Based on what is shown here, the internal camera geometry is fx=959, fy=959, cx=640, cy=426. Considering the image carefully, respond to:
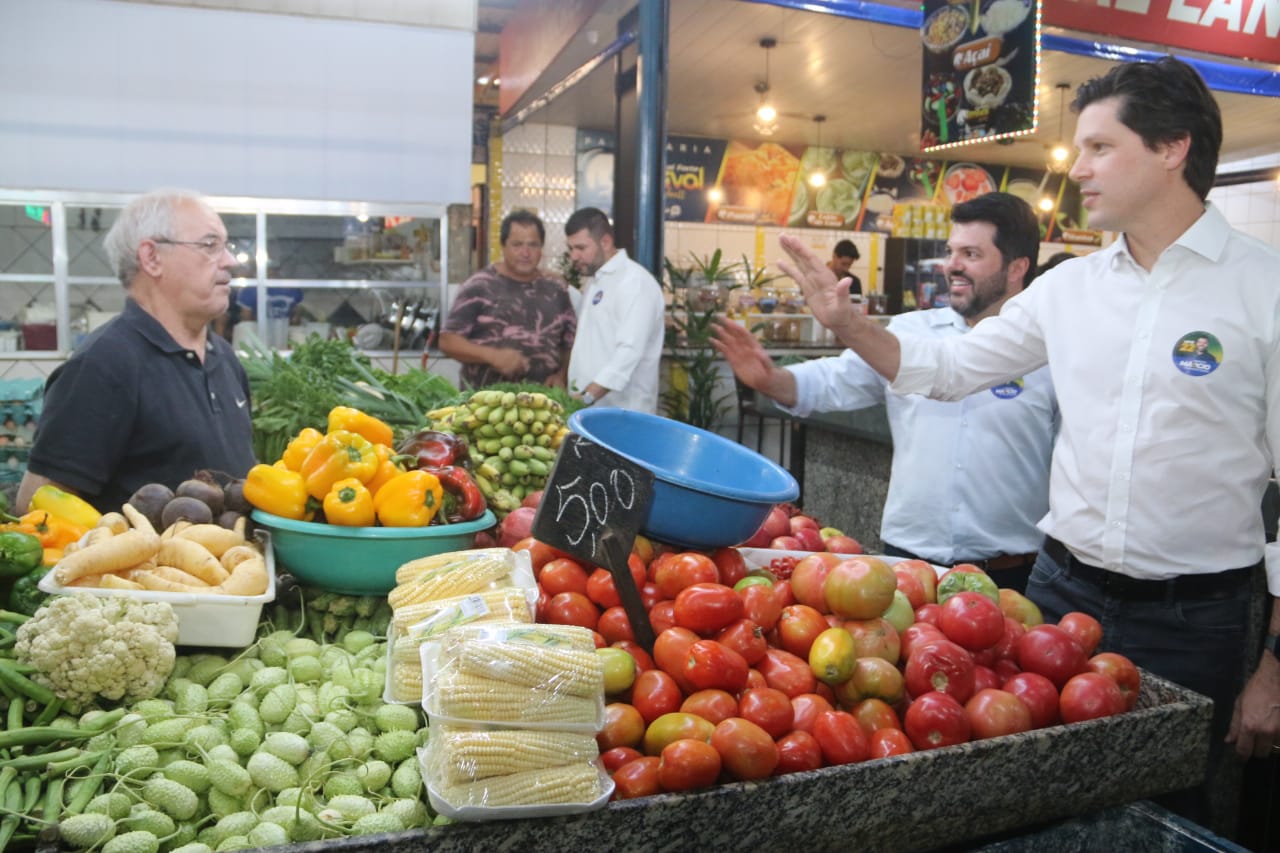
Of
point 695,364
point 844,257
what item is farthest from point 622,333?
point 844,257

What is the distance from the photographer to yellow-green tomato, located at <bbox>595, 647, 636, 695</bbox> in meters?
1.56

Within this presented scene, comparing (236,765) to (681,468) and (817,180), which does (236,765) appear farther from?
(817,180)

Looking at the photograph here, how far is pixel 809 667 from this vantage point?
1.62 m

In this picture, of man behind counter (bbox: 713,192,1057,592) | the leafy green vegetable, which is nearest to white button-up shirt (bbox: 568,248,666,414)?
the leafy green vegetable

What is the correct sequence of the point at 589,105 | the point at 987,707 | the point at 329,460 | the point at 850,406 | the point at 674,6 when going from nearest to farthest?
the point at 987,707, the point at 329,460, the point at 850,406, the point at 674,6, the point at 589,105

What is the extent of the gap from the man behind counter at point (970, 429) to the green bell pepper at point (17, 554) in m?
1.86

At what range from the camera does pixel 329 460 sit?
2.00 meters

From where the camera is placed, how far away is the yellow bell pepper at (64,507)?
205 cm

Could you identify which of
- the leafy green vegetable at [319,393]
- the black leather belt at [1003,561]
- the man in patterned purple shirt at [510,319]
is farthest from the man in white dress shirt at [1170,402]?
the man in patterned purple shirt at [510,319]

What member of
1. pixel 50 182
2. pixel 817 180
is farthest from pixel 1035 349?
pixel 817 180

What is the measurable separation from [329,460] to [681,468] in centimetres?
78

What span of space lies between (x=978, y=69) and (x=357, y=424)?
5.03 meters

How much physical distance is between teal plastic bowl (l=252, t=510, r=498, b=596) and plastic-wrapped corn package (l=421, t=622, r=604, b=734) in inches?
21.2

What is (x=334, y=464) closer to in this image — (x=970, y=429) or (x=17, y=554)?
(x=17, y=554)
